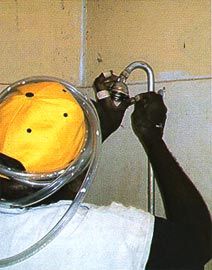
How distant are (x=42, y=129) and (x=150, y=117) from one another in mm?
313

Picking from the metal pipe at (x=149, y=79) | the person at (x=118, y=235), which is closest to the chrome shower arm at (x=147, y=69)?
the metal pipe at (x=149, y=79)

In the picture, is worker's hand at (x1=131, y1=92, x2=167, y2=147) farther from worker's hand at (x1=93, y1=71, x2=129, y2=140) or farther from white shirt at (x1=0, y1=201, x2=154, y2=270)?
white shirt at (x1=0, y1=201, x2=154, y2=270)

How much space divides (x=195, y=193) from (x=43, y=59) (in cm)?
68

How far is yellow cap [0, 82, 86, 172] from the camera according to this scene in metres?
0.98

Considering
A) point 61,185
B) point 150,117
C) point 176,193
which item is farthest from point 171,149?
point 61,185

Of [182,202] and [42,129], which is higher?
[42,129]

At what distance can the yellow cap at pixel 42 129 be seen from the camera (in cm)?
98

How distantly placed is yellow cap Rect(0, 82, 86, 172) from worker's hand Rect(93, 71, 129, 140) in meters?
0.20

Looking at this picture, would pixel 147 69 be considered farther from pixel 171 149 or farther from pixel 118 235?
pixel 118 235

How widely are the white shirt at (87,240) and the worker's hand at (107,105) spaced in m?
0.32

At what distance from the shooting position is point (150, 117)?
1196 millimetres

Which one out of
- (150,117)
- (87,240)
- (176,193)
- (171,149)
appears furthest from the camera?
(171,149)

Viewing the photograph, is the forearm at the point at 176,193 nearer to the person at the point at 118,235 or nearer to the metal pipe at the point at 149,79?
the person at the point at 118,235

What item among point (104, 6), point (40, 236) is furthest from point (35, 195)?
point (104, 6)
